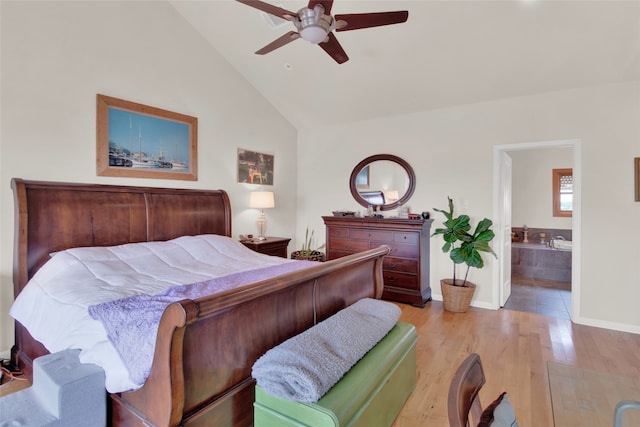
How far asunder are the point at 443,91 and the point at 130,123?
353 centimetres

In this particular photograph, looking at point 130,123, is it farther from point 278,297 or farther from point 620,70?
point 620,70

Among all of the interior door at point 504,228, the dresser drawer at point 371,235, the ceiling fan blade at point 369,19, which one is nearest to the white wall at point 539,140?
the interior door at point 504,228

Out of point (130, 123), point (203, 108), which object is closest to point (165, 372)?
point (130, 123)

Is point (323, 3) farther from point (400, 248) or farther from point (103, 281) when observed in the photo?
point (400, 248)

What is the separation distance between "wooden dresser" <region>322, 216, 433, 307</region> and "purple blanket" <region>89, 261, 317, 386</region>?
259 centimetres

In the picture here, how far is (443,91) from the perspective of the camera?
391cm

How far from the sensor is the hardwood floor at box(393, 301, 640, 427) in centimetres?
206

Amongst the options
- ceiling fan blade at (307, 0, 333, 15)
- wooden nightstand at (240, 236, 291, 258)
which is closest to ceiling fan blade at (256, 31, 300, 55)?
ceiling fan blade at (307, 0, 333, 15)

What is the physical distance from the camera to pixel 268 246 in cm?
417

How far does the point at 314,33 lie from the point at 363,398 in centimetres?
215

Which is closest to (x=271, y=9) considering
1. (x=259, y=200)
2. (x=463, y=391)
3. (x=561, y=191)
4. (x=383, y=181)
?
(x=463, y=391)

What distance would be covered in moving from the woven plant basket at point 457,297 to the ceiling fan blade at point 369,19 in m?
2.93

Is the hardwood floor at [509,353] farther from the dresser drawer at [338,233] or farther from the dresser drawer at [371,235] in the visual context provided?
the dresser drawer at [338,233]

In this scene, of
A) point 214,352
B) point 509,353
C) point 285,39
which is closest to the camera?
point 214,352
